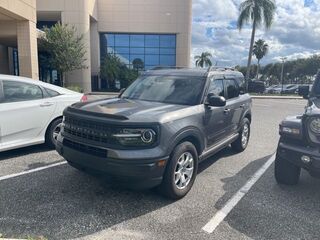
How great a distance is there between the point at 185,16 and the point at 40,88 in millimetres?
34246

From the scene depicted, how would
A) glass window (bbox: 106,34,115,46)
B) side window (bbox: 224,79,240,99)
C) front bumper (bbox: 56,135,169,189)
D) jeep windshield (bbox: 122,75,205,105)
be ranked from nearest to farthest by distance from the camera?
front bumper (bbox: 56,135,169,189), jeep windshield (bbox: 122,75,205,105), side window (bbox: 224,79,240,99), glass window (bbox: 106,34,115,46)

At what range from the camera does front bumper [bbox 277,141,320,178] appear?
3.97 metres

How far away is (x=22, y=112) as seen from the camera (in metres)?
5.78

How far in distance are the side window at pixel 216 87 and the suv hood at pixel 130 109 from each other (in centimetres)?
91

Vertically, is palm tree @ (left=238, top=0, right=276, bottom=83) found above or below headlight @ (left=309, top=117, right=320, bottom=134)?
above

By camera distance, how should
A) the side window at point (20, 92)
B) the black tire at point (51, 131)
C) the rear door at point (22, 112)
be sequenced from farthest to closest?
the black tire at point (51, 131), the side window at point (20, 92), the rear door at point (22, 112)

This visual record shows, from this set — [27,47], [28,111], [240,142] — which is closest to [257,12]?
[27,47]

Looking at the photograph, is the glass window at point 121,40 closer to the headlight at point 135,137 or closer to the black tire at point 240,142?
the black tire at point 240,142

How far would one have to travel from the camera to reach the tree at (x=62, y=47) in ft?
86.4

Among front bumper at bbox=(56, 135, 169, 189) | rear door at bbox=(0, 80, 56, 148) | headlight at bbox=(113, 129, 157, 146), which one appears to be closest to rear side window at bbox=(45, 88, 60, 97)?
rear door at bbox=(0, 80, 56, 148)

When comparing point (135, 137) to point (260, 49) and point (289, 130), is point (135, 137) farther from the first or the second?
point (260, 49)

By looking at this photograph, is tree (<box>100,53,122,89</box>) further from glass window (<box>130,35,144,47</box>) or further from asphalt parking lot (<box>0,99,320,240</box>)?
asphalt parking lot (<box>0,99,320,240</box>)

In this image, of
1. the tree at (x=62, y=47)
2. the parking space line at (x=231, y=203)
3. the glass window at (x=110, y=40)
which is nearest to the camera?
the parking space line at (x=231, y=203)

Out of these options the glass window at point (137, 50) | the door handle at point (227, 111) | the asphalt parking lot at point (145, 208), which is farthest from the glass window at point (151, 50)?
the asphalt parking lot at point (145, 208)
